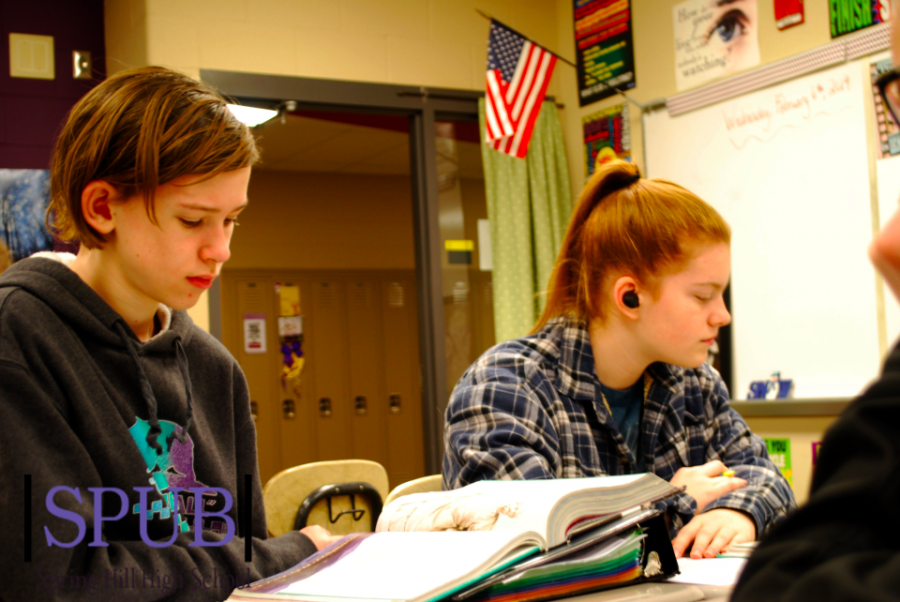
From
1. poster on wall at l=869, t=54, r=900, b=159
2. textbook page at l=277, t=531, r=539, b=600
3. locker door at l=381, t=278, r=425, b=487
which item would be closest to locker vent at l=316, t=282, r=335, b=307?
locker door at l=381, t=278, r=425, b=487

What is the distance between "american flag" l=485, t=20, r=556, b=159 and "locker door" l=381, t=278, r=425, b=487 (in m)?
3.08

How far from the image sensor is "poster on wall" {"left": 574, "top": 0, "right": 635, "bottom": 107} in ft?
12.2

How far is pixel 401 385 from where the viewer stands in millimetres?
6457

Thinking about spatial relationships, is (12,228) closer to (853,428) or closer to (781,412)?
(853,428)

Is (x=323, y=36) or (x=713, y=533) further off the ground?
(x=323, y=36)

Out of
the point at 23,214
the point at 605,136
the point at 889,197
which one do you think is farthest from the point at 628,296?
the point at 605,136

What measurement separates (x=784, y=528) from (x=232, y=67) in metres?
3.43

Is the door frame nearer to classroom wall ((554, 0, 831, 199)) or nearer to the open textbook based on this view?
classroom wall ((554, 0, 831, 199))

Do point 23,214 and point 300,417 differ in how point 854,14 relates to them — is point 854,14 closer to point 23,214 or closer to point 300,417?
point 23,214

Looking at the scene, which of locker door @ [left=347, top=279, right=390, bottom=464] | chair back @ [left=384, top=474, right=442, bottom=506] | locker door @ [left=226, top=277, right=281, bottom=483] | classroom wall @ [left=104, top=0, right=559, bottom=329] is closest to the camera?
chair back @ [left=384, top=474, right=442, bottom=506]

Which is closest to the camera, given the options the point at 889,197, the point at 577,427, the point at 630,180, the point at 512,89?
the point at 577,427

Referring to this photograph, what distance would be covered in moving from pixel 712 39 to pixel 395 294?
3747 mm

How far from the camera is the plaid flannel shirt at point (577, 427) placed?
4.17 feet

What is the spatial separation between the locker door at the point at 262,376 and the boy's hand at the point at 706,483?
490 centimetres
